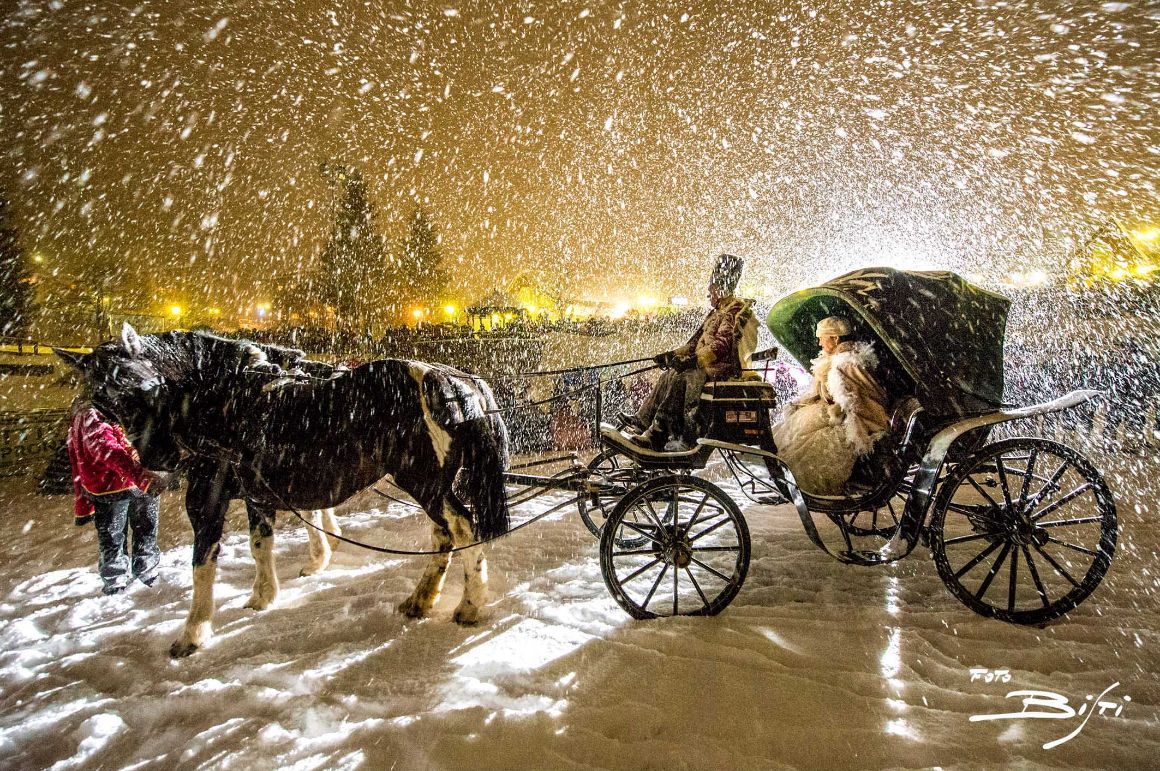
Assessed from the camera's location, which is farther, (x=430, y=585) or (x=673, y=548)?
(x=430, y=585)

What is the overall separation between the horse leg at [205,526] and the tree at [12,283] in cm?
2293

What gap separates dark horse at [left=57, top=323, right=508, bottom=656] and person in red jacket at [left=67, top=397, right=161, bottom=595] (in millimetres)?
1515

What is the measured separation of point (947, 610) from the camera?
3.30 metres

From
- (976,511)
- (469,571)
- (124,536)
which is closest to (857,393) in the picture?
(976,511)

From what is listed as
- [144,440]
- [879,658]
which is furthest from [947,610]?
[144,440]

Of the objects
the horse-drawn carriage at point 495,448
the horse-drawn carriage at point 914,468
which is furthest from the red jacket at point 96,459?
the horse-drawn carriage at point 914,468

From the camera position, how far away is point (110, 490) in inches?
161

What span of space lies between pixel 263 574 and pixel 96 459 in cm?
194

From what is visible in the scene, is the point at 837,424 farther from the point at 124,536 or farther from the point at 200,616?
the point at 124,536

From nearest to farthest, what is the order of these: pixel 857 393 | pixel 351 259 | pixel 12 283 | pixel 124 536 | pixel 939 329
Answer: pixel 939 329 < pixel 857 393 < pixel 124 536 < pixel 12 283 < pixel 351 259

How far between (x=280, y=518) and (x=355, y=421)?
394cm

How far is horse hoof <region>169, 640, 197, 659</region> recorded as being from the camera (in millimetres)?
3016

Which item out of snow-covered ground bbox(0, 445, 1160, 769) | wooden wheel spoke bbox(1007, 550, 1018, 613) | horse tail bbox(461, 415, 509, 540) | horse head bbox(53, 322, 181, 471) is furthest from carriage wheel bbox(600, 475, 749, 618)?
horse head bbox(53, 322, 181, 471)
